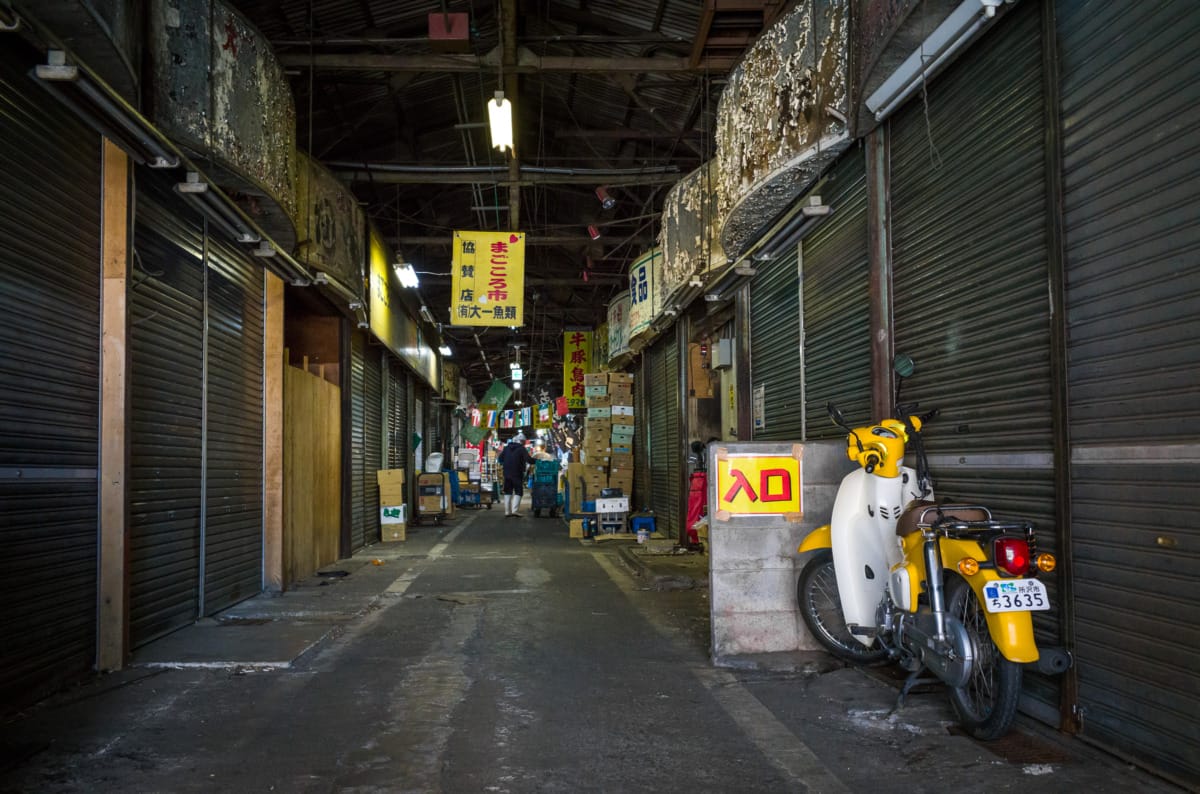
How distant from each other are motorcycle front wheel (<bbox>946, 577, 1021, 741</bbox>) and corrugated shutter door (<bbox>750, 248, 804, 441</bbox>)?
4426 millimetres

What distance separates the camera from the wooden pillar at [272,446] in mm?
10430

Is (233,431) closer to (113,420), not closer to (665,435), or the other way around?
(113,420)

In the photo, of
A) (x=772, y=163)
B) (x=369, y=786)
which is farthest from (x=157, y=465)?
(x=772, y=163)

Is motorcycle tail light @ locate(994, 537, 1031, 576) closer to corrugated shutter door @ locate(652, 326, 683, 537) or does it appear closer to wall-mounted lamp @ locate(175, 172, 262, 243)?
wall-mounted lamp @ locate(175, 172, 262, 243)

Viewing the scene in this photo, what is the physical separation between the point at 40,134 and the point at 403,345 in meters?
14.1

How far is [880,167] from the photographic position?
7066 millimetres

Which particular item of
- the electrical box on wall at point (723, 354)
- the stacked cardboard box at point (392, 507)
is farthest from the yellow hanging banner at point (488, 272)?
the stacked cardboard box at point (392, 507)

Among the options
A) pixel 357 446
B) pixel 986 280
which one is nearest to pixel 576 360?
pixel 357 446

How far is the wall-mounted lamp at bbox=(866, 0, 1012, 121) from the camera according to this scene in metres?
5.27

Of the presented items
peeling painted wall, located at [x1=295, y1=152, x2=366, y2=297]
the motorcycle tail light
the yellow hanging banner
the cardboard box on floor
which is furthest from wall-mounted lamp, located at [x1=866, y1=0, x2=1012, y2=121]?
the cardboard box on floor

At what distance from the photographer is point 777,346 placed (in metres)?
10.1

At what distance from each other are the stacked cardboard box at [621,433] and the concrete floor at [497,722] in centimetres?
1088

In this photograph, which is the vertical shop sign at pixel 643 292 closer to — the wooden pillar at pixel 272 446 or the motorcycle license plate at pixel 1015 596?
the wooden pillar at pixel 272 446

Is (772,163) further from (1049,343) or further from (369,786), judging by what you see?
(369,786)
